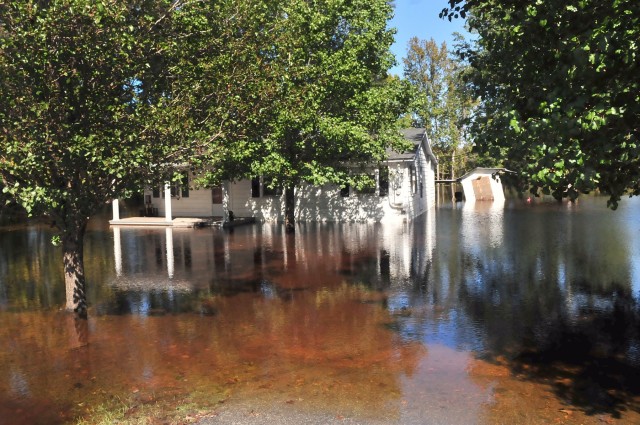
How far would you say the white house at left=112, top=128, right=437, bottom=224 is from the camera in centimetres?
2489

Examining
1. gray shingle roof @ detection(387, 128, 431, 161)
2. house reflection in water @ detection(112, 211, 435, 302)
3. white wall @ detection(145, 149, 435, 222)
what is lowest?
house reflection in water @ detection(112, 211, 435, 302)

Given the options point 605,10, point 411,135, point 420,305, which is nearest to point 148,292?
point 420,305

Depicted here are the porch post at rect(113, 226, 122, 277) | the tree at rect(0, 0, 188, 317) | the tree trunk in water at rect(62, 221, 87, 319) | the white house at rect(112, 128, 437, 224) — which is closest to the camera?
the tree at rect(0, 0, 188, 317)

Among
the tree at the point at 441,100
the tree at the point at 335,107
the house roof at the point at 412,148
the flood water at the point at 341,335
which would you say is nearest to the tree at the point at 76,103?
the flood water at the point at 341,335

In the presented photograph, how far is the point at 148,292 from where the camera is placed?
1083 cm

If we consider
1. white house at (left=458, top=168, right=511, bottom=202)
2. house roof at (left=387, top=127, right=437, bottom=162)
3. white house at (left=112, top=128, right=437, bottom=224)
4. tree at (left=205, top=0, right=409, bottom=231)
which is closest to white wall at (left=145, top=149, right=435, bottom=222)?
white house at (left=112, top=128, right=437, bottom=224)

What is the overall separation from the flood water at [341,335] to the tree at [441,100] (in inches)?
1722

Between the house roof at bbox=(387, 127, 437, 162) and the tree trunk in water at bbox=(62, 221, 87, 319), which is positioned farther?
the house roof at bbox=(387, 127, 437, 162)

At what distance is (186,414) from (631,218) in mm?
23846

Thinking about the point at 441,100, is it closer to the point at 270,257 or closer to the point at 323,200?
the point at 323,200

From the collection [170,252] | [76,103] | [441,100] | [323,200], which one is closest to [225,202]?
[323,200]

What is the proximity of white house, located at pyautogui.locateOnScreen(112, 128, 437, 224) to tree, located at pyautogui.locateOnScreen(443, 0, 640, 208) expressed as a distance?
1808 centimetres

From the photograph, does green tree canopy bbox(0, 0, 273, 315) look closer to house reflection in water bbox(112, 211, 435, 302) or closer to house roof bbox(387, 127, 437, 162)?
house reflection in water bbox(112, 211, 435, 302)

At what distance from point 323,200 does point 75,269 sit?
58.8 feet
